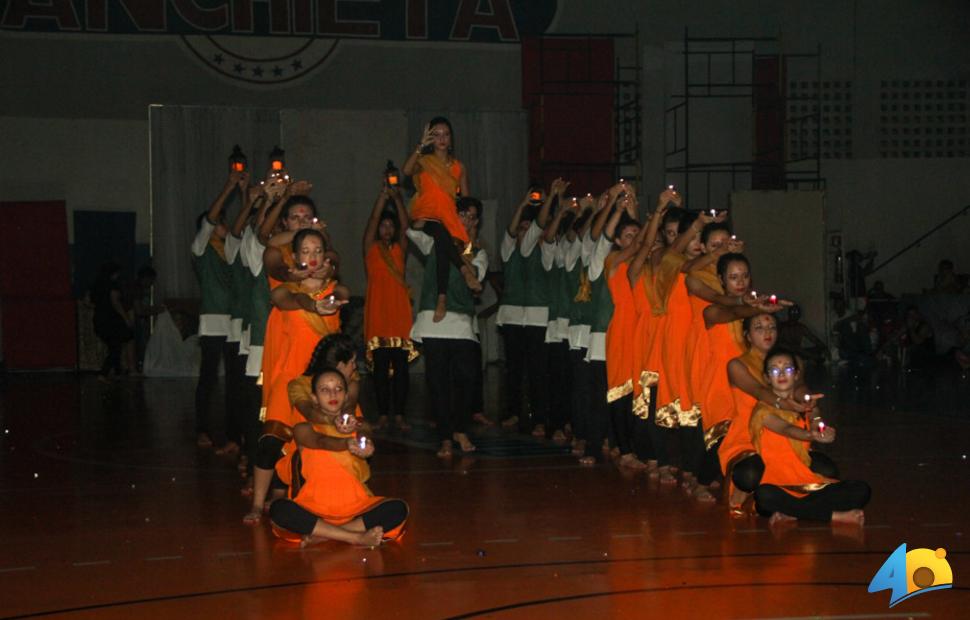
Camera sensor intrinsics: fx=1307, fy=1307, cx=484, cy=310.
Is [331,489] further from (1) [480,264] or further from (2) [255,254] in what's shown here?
(1) [480,264]

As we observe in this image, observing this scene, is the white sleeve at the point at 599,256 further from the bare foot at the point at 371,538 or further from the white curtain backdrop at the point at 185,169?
the white curtain backdrop at the point at 185,169

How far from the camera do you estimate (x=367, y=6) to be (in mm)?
15625

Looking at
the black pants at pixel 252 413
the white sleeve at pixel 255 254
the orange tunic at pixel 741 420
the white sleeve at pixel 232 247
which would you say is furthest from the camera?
the white sleeve at pixel 232 247

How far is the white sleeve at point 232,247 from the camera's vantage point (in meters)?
7.16

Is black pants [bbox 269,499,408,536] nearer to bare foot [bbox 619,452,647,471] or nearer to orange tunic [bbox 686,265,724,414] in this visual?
orange tunic [bbox 686,265,724,414]

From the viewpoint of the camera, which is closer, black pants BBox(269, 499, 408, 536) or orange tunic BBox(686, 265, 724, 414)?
black pants BBox(269, 499, 408, 536)

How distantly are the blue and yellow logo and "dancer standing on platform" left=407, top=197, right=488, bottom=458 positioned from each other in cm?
371

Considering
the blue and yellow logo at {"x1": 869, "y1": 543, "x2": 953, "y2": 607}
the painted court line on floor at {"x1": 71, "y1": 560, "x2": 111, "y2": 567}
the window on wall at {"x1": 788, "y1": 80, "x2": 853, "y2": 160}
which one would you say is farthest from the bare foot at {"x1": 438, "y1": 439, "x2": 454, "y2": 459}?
the window on wall at {"x1": 788, "y1": 80, "x2": 853, "y2": 160}

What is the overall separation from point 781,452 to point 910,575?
1.47 metres

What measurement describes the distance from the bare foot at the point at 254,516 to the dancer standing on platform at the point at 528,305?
10.6 ft

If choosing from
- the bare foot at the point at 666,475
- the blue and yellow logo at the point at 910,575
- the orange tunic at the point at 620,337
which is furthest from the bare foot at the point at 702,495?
the blue and yellow logo at the point at 910,575

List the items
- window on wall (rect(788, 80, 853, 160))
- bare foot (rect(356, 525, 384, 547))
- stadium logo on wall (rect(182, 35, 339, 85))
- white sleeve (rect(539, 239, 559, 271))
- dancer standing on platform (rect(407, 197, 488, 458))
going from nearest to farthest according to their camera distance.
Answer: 1. bare foot (rect(356, 525, 384, 547))
2. dancer standing on platform (rect(407, 197, 488, 458))
3. white sleeve (rect(539, 239, 559, 271))
4. stadium logo on wall (rect(182, 35, 339, 85))
5. window on wall (rect(788, 80, 853, 160))

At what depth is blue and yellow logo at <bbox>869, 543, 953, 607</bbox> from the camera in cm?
394

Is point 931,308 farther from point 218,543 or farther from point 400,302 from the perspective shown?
point 218,543
